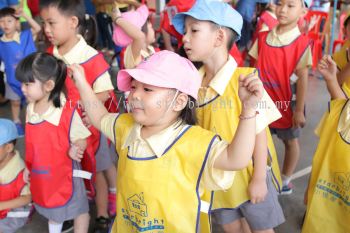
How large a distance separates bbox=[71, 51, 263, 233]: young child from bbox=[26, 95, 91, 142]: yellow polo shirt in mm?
580

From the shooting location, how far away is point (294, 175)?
110 inches

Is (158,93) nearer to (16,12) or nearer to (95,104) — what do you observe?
(95,104)

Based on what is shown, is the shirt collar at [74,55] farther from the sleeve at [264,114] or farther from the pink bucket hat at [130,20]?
the sleeve at [264,114]

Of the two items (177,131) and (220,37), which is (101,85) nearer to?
(220,37)

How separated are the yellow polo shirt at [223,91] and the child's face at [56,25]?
96 cm

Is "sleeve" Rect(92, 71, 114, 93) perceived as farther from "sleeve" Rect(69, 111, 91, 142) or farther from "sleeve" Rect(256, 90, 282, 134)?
"sleeve" Rect(256, 90, 282, 134)

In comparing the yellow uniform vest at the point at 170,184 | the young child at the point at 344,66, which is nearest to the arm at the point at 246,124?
the yellow uniform vest at the point at 170,184

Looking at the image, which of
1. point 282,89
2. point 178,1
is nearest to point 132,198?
point 282,89

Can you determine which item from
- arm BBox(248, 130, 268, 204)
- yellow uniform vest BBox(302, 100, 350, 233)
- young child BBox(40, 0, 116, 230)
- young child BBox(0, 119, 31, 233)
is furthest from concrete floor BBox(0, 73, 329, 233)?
arm BBox(248, 130, 268, 204)

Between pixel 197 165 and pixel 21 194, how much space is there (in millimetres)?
1245

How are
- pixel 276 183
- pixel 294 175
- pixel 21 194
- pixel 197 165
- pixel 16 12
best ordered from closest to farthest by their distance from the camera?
pixel 197 165
pixel 276 183
pixel 21 194
pixel 294 175
pixel 16 12

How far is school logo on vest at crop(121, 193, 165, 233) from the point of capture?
4.27 feet

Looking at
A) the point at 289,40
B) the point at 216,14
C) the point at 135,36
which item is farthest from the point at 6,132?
the point at 289,40

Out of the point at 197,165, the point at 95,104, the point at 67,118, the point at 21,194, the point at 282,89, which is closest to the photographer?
the point at 197,165
